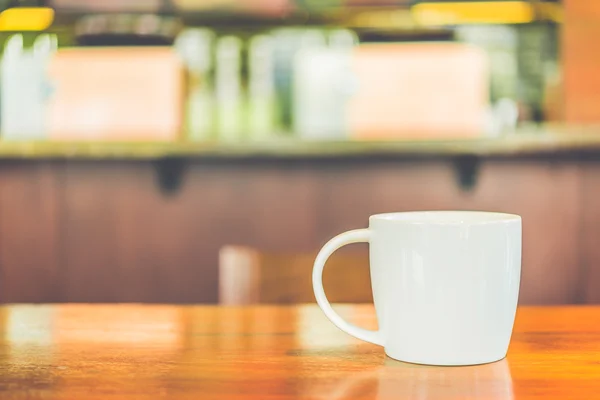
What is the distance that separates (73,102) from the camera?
2.96 m

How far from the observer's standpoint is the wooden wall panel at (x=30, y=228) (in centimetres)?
250

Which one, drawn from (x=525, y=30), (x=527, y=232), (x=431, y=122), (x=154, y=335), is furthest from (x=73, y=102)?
(x=154, y=335)

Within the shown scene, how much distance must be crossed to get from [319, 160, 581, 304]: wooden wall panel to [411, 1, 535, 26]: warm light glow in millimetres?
1017

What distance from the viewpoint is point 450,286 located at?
594mm

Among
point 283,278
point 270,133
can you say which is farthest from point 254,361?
point 270,133

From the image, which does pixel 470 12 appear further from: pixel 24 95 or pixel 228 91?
pixel 24 95

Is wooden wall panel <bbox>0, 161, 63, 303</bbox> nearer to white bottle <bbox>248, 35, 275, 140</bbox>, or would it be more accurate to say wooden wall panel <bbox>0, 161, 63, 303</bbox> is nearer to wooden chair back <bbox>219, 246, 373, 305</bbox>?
white bottle <bbox>248, 35, 275, 140</bbox>

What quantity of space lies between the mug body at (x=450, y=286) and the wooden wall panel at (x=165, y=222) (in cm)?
187

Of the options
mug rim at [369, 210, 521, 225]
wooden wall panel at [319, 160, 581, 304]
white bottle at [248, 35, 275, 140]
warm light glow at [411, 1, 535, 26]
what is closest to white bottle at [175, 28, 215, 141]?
white bottle at [248, 35, 275, 140]

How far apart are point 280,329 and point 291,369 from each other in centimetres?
19

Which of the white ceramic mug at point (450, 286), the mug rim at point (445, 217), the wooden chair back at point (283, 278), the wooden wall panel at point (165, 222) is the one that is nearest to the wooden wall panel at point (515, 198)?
the wooden wall panel at point (165, 222)

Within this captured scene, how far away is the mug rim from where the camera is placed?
60cm

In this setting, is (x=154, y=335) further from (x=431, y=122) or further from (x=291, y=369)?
(x=431, y=122)

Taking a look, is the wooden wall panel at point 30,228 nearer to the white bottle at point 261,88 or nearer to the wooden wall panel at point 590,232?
the white bottle at point 261,88
